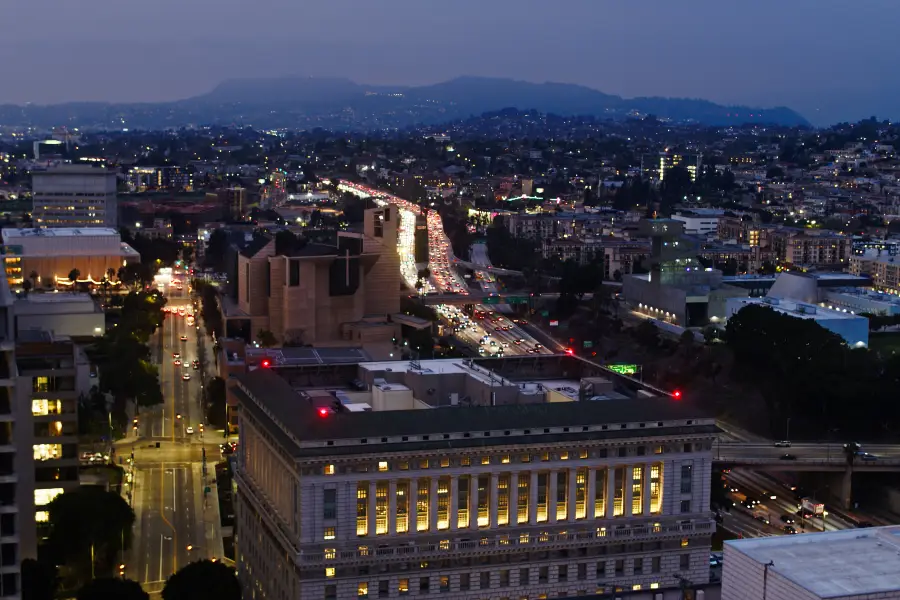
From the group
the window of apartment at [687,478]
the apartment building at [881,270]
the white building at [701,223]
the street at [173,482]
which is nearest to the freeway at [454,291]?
the street at [173,482]

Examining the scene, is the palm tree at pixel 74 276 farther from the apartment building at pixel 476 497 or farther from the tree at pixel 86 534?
the apartment building at pixel 476 497

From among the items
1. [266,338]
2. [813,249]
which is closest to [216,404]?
[266,338]

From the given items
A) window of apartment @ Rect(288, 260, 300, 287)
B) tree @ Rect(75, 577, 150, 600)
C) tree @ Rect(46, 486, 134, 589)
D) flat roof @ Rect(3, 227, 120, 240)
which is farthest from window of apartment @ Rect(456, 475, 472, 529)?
flat roof @ Rect(3, 227, 120, 240)

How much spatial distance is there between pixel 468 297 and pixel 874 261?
16109 mm

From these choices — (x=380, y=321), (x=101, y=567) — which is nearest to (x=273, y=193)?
(x=380, y=321)

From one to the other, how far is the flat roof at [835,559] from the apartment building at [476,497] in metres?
5.36

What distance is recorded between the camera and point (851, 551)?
1316 cm

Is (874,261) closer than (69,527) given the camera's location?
No

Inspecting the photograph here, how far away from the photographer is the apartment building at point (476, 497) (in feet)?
59.0

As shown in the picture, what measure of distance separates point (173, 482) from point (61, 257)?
30000 mm

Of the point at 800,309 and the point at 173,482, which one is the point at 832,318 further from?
the point at 173,482

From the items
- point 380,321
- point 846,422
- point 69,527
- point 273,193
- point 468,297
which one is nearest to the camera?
point 69,527

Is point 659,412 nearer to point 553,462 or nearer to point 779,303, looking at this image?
point 553,462

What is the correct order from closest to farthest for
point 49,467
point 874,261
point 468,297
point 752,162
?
point 49,467 → point 468,297 → point 874,261 → point 752,162
